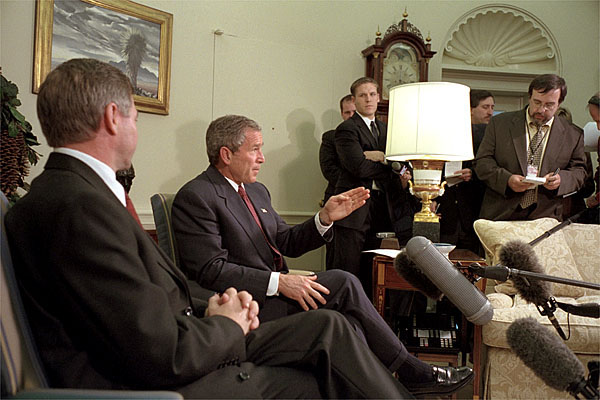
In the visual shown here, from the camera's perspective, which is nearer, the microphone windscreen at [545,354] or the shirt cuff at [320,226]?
the microphone windscreen at [545,354]

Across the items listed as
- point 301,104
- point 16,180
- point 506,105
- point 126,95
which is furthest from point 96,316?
point 506,105

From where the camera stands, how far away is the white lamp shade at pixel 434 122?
2930 mm

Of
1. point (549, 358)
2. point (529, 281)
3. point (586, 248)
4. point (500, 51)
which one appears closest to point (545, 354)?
point (549, 358)

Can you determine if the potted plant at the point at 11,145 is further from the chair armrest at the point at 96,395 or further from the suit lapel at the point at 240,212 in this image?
the chair armrest at the point at 96,395

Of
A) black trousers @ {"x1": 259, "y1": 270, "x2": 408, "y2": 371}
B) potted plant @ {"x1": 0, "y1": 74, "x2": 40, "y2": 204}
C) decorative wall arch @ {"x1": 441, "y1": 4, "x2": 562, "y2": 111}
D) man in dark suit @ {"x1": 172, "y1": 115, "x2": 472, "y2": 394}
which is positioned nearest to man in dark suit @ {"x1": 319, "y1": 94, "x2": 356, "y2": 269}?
decorative wall arch @ {"x1": 441, "y1": 4, "x2": 562, "y2": 111}

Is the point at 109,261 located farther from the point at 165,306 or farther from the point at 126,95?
the point at 126,95

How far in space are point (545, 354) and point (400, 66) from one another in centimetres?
435

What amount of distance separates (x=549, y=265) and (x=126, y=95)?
247cm

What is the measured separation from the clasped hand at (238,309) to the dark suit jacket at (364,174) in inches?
95.2

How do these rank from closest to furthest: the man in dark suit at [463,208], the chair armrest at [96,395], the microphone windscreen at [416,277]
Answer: the chair armrest at [96,395], the microphone windscreen at [416,277], the man in dark suit at [463,208]

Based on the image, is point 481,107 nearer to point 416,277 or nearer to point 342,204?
point 342,204

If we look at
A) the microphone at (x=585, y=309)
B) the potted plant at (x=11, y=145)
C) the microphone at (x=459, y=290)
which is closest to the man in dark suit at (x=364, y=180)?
the potted plant at (x=11, y=145)

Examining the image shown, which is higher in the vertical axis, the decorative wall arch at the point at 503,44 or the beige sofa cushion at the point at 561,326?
the decorative wall arch at the point at 503,44

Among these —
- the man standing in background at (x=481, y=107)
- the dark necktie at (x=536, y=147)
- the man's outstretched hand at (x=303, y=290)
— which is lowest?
the man's outstretched hand at (x=303, y=290)
